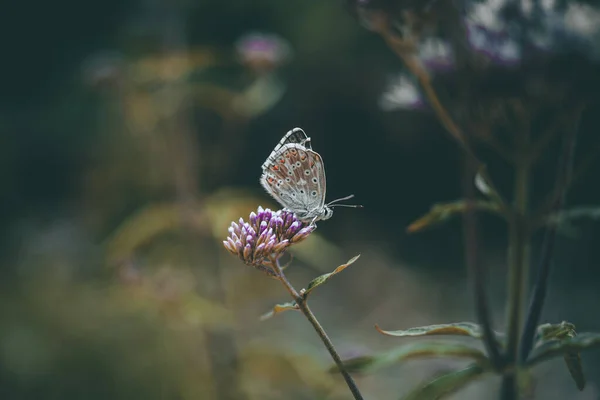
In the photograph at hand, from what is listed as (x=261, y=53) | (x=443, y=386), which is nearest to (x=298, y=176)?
(x=443, y=386)

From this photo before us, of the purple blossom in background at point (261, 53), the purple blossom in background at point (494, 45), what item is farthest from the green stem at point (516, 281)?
the purple blossom in background at point (261, 53)

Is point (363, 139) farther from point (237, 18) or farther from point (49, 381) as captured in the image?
point (49, 381)

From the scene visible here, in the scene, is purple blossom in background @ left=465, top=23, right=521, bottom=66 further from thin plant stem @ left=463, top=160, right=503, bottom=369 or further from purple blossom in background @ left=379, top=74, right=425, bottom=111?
thin plant stem @ left=463, top=160, right=503, bottom=369

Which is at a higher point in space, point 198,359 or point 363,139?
point 363,139

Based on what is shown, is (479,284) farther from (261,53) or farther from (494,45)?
(261,53)

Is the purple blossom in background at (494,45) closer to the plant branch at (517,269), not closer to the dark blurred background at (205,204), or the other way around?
the plant branch at (517,269)

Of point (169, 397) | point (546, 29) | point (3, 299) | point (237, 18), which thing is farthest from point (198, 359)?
→ point (237, 18)
